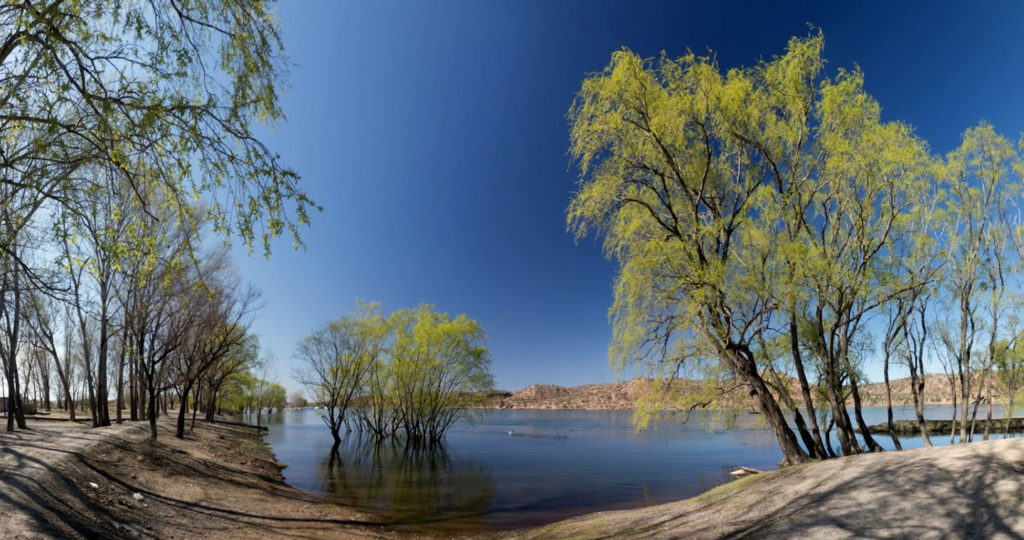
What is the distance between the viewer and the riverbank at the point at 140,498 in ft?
25.8

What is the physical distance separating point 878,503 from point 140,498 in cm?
1506

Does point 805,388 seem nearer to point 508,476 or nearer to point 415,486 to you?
point 415,486

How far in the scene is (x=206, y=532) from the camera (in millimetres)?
9922

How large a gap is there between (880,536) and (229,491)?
1678 cm

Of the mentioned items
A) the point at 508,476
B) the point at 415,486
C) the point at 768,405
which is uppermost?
the point at 768,405

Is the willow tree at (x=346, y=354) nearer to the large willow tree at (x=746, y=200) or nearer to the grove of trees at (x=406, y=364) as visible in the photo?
the grove of trees at (x=406, y=364)

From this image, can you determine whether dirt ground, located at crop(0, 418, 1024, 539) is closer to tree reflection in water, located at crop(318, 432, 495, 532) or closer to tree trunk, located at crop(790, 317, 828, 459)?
tree reflection in water, located at crop(318, 432, 495, 532)

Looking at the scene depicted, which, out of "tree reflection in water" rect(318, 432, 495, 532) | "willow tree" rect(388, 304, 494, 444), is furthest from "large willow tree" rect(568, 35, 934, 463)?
"willow tree" rect(388, 304, 494, 444)

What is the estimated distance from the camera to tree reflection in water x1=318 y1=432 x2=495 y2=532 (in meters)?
15.7

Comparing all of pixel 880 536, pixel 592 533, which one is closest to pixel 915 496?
pixel 880 536

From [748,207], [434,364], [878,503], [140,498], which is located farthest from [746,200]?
[434,364]

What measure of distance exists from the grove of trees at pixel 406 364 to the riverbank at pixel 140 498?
66.2 ft

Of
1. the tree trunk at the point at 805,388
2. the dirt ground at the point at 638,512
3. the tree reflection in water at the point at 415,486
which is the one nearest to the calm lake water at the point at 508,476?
the tree reflection in water at the point at 415,486

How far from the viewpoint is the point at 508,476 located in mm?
25219
